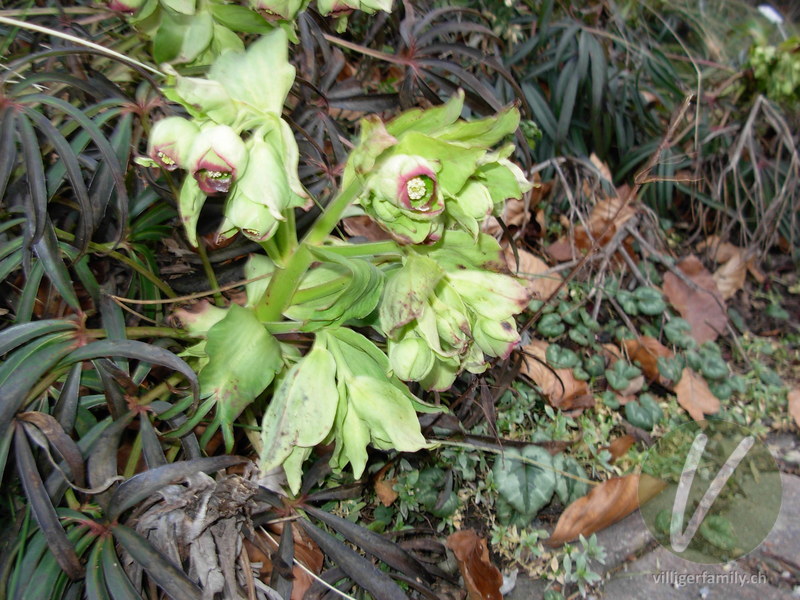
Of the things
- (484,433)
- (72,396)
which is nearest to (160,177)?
(72,396)

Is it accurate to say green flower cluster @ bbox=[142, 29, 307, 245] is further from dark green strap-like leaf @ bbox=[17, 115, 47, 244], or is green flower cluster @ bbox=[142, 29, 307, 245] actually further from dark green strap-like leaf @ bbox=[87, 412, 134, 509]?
dark green strap-like leaf @ bbox=[87, 412, 134, 509]

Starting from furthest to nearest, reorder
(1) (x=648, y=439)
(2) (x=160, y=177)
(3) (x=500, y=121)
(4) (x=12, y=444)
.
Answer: (1) (x=648, y=439), (2) (x=160, y=177), (4) (x=12, y=444), (3) (x=500, y=121)

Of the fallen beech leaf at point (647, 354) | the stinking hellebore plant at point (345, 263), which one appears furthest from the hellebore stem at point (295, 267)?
the fallen beech leaf at point (647, 354)

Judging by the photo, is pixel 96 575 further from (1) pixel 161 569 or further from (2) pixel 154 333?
(2) pixel 154 333

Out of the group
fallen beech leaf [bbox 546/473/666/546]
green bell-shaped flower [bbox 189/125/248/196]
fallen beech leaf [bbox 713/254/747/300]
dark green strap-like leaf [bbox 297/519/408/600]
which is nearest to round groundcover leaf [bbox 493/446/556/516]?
fallen beech leaf [bbox 546/473/666/546]

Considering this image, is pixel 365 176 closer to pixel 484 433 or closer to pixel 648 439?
pixel 484 433

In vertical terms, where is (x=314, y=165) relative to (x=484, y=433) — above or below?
above

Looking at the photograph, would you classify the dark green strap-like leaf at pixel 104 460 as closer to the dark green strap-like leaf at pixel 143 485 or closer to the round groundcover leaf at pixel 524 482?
the dark green strap-like leaf at pixel 143 485
